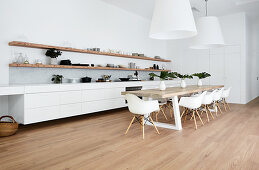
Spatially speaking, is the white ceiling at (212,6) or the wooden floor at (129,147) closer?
the wooden floor at (129,147)

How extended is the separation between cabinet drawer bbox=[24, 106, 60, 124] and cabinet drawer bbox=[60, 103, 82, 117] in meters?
0.11

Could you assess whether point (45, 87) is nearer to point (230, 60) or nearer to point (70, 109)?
point (70, 109)

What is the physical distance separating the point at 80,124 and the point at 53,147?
54.3 inches

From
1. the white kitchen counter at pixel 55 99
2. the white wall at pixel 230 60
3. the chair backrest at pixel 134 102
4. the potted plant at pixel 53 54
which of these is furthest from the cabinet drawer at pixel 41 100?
the white wall at pixel 230 60

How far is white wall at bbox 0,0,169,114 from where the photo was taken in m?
4.02

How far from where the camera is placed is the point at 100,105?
5.02 m

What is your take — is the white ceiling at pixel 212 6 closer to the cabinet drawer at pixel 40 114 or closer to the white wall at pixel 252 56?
the white wall at pixel 252 56

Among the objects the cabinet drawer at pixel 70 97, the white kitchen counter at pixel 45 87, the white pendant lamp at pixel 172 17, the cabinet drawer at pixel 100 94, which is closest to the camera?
the white pendant lamp at pixel 172 17

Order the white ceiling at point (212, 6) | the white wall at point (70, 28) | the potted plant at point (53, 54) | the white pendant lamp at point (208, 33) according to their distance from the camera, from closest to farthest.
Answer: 1. the white wall at point (70, 28)
2. the potted plant at point (53, 54)
3. the white pendant lamp at point (208, 33)
4. the white ceiling at point (212, 6)

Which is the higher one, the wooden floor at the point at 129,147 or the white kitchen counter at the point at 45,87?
the white kitchen counter at the point at 45,87

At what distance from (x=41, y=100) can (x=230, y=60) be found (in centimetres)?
653

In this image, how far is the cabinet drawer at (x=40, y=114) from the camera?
365cm

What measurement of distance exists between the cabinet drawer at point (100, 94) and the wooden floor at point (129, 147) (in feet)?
2.76

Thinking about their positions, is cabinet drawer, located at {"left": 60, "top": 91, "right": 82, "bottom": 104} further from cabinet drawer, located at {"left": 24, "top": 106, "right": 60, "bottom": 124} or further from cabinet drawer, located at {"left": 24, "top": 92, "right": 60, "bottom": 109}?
cabinet drawer, located at {"left": 24, "top": 106, "right": 60, "bottom": 124}
